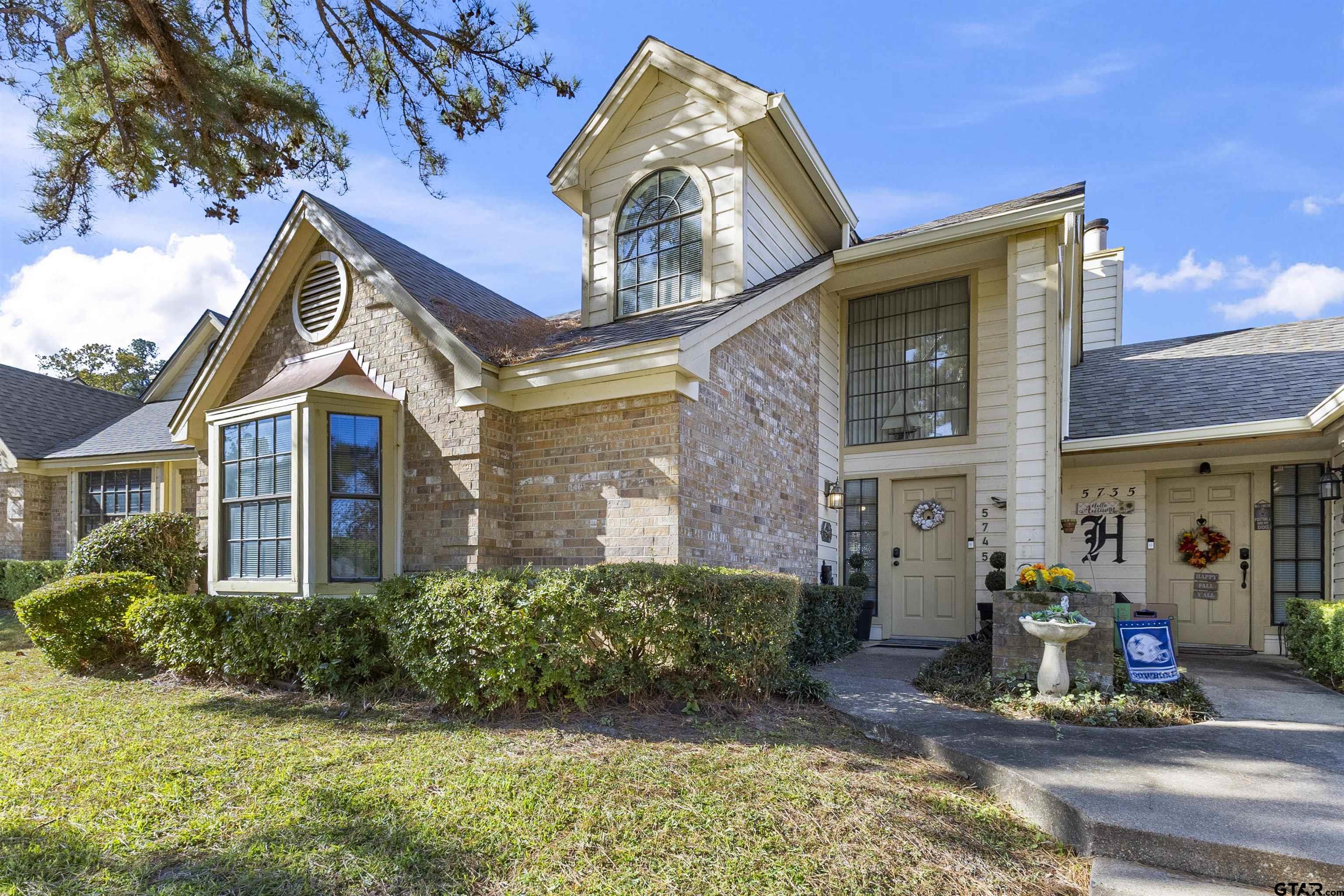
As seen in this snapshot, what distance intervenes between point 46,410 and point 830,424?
16.5 m

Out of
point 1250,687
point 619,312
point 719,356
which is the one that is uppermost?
point 619,312

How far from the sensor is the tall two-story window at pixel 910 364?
8.78 m

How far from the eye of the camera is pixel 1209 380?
32.0 ft

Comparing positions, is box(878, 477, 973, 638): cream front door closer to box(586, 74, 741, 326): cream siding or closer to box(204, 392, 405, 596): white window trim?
box(586, 74, 741, 326): cream siding

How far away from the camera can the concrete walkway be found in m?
2.96

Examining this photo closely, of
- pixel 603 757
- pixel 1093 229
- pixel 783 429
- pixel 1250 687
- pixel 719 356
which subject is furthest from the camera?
pixel 1093 229

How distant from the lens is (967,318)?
8.71 metres

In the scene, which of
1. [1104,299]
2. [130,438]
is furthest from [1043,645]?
[130,438]

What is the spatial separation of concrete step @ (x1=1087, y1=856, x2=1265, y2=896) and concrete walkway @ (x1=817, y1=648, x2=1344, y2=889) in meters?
0.03

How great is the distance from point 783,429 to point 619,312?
2342 mm

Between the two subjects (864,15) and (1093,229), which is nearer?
(864,15)

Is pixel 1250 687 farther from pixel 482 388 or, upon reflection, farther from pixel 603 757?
pixel 482 388

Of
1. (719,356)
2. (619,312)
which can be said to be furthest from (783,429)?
(619,312)

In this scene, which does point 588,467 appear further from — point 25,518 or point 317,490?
point 25,518
